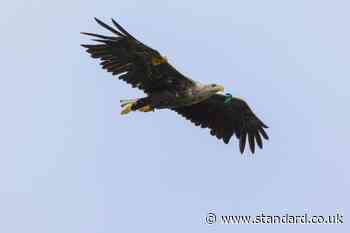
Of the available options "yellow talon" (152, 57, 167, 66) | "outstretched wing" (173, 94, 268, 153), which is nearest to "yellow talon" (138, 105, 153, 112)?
"yellow talon" (152, 57, 167, 66)

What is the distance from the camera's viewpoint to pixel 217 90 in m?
25.3

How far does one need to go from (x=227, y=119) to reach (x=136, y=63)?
373 centimetres

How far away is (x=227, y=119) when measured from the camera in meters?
27.9

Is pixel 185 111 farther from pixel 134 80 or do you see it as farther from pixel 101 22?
pixel 101 22

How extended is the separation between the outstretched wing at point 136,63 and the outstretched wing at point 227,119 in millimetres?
1829

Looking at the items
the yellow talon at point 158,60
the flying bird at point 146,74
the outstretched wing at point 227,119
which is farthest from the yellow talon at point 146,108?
the outstretched wing at point 227,119

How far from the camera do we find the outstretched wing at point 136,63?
25047 mm

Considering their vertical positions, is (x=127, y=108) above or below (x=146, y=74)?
below

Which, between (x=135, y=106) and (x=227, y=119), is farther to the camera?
(x=227, y=119)

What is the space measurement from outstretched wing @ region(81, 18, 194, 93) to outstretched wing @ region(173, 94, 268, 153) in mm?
1829

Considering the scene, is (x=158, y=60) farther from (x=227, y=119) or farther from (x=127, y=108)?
(x=227, y=119)

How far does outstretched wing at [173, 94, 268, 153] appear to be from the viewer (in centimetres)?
2733

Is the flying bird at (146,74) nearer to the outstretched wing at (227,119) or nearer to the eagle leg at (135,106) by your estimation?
the eagle leg at (135,106)

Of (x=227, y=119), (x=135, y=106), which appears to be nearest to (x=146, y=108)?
(x=135, y=106)
